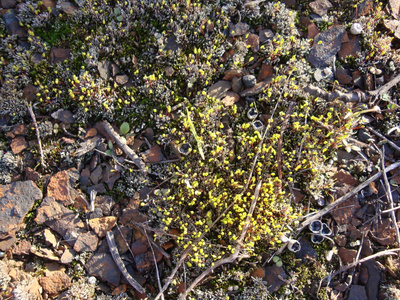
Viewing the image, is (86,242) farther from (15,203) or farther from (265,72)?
(265,72)

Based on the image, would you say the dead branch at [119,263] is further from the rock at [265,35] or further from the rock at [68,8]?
the rock at [265,35]

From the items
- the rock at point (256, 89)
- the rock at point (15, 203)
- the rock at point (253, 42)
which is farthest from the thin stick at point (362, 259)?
the rock at point (15, 203)

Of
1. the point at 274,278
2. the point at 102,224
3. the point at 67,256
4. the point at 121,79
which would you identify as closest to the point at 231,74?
the point at 121,79

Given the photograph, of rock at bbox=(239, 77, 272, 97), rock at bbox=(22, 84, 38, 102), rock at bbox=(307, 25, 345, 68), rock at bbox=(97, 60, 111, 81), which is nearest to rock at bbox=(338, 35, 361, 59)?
rock at bbox=(307, 25, 345, 68)

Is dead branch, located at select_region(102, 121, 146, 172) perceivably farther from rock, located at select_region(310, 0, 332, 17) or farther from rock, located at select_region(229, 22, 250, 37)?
rock, located at select_region(310, 0, 332, 17)

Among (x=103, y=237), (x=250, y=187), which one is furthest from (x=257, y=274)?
(x=103, y=237)

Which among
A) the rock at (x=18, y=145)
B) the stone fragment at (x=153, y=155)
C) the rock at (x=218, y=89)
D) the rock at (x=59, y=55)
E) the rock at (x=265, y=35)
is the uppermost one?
the rock at (x=265, y=35)
